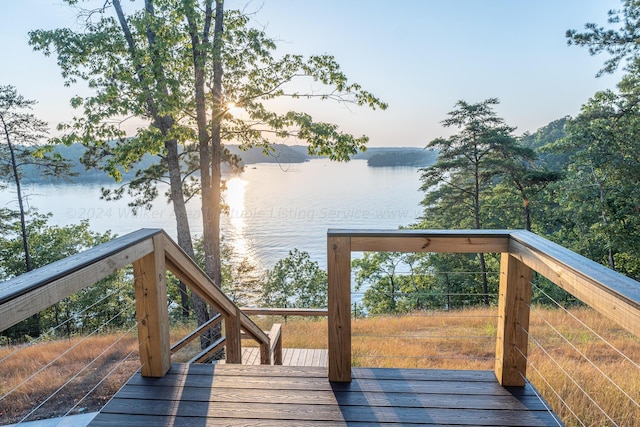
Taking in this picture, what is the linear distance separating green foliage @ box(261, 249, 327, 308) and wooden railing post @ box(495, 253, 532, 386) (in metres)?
17.4

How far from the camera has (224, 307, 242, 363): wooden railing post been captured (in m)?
3.12

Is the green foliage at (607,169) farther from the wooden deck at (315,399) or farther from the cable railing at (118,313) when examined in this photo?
the wooden deck at (315,399)

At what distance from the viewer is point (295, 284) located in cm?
1950

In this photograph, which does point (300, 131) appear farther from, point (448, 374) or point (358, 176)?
point (358, 176)

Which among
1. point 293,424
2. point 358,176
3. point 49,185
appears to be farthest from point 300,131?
point 358,176

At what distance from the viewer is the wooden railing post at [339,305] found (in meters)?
1.99

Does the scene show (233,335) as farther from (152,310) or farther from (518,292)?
(518,292)

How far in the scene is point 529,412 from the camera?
5.79 ft

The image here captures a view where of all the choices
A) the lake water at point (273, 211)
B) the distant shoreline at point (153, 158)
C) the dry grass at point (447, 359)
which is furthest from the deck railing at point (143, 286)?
the lake water at point (273, 211)

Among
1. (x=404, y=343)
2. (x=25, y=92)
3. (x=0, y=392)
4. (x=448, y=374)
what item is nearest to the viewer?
(x=448, y=374)

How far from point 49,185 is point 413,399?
55.2 ft

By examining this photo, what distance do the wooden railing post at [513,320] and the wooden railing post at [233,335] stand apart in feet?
6.70

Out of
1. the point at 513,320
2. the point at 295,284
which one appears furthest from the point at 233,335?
the point at 295,284

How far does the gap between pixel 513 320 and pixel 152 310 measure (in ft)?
6.47
